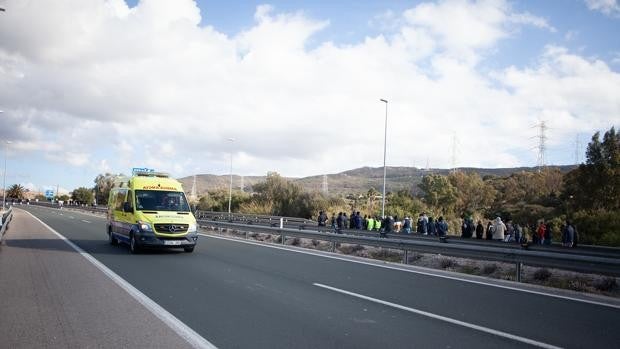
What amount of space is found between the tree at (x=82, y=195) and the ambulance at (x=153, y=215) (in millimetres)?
98179

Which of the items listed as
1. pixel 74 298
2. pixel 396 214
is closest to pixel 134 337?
pixel 74 298

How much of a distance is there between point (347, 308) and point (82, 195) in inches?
4582

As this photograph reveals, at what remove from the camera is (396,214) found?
132ft

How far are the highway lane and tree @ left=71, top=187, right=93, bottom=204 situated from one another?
4107 inches

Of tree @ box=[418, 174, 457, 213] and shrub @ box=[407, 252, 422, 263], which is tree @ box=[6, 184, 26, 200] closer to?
tree @ box=[418, 174, 457, 213]

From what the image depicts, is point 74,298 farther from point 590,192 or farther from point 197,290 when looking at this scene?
point 590,192

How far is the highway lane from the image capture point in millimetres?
6418

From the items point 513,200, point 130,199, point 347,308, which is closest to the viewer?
point 347,308

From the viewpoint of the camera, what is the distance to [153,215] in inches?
595

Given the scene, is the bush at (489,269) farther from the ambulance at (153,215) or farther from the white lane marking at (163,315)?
the white lane marking at (163,315)

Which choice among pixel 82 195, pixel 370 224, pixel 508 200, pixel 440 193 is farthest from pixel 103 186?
pixel 370 224

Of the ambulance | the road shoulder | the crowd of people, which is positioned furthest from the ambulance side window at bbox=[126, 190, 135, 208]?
the crowd of people

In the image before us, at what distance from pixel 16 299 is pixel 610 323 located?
9.62 meters

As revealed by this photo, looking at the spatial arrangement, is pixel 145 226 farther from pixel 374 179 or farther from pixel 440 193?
pixel 374 179
